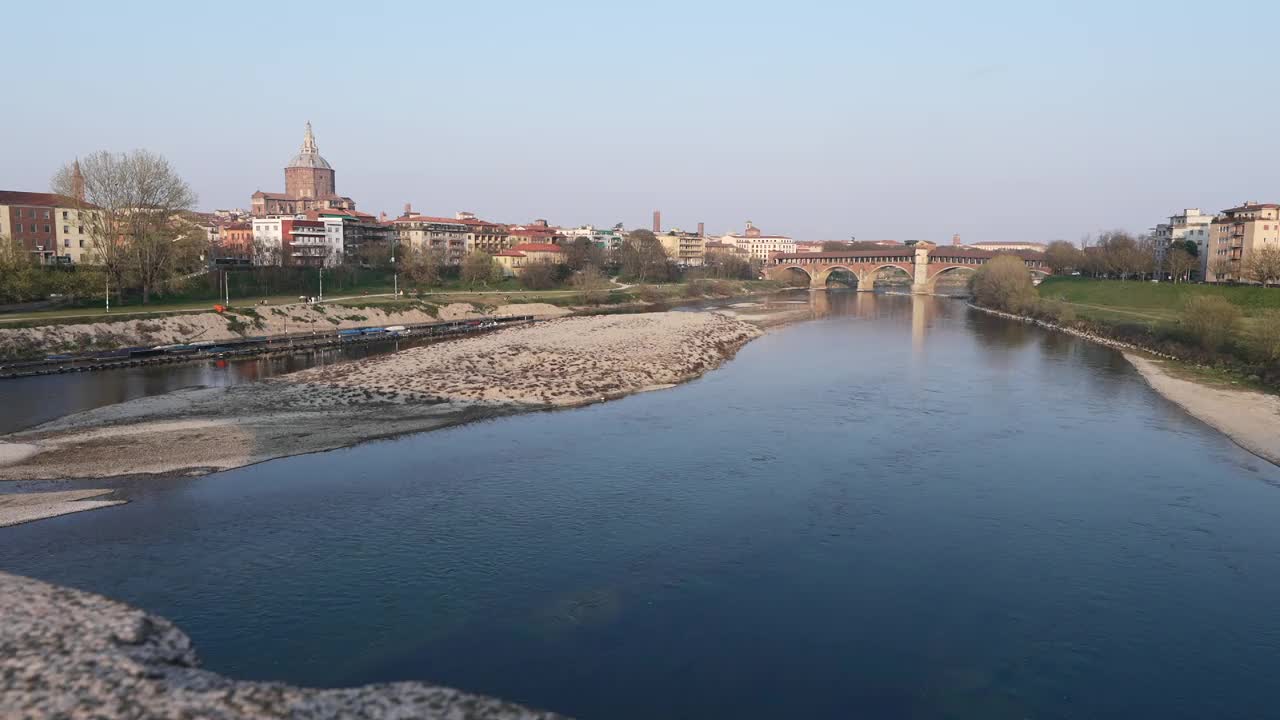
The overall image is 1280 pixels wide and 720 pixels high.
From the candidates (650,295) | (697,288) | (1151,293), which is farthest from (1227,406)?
(697,288)

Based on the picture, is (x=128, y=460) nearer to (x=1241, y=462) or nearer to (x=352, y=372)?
(x=352, y=372)

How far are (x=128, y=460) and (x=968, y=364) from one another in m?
36.0

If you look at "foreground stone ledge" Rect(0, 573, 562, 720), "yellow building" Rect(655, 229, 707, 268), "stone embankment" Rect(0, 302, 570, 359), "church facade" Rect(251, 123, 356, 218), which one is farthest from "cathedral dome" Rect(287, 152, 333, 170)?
"foreground stone ledge" Rect(0, 573, 562, 720)

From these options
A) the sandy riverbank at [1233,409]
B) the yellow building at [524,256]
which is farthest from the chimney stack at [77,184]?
the sandy riverbank at [1233,409]

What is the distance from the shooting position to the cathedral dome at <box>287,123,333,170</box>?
178 meters

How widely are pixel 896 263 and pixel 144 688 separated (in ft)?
373

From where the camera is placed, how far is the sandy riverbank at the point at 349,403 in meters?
21.4

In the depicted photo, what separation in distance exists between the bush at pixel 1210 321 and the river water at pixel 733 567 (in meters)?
18.3

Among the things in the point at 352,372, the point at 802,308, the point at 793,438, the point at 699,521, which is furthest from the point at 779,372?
the point at 802,308

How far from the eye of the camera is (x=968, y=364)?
41906 millimetres

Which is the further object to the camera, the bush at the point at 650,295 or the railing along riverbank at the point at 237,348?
the bush at the point at 650,295

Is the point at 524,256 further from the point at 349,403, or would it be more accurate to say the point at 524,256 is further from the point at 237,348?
the point at 349,403

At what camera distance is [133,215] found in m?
50.7

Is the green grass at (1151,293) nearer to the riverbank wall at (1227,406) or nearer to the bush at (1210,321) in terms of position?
the bush at (1210,321)
